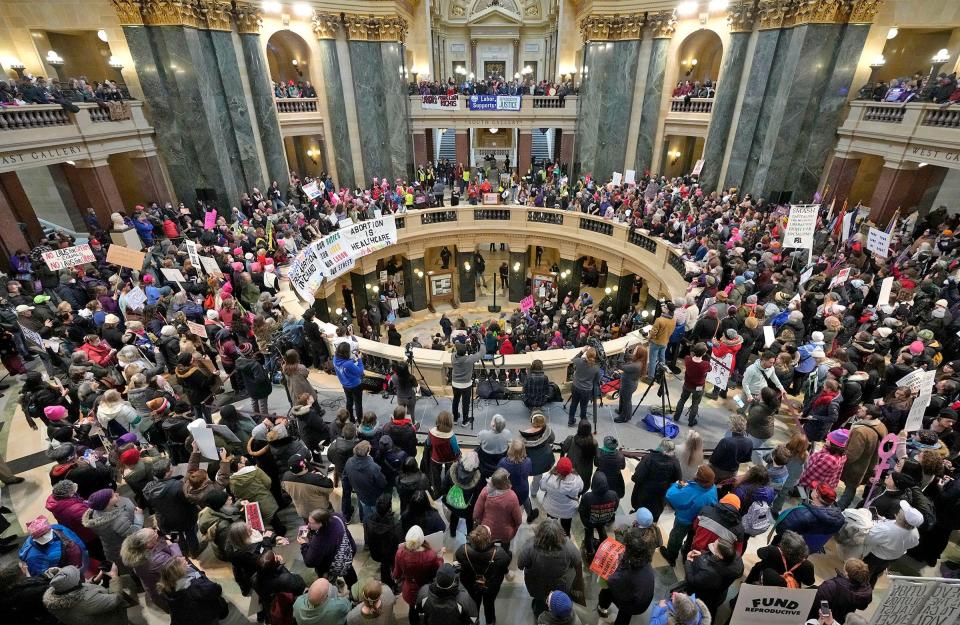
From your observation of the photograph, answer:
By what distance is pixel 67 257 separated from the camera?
1032 centimetres

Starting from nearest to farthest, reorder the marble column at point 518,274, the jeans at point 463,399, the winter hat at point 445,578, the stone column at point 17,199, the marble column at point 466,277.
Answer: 1. the winter hat at point 445,578
2. the jeans at point 463,399
3. the stone column at point 17,199
4. the marble column at point 518,274
5. the marble column at point 466,277

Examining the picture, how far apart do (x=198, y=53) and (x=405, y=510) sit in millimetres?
17797

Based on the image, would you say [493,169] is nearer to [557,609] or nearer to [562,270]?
[562,270]

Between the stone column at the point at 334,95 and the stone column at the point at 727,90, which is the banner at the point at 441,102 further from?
the stone column at the point at 727,90

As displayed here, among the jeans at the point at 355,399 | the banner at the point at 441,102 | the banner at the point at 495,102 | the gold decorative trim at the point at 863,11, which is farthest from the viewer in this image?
the banner at the point at 441,102

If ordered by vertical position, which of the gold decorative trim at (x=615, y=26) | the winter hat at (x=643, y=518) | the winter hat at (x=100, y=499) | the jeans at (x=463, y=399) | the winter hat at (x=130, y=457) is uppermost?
the gold decorative trim at (x=615, y=26)

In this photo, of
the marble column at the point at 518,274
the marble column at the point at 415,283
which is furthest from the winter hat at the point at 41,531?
the marble column at the point at 518,274

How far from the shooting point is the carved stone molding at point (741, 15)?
16.9 meters

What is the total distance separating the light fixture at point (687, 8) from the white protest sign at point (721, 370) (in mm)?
17529

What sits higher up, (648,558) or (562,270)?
(648,558)

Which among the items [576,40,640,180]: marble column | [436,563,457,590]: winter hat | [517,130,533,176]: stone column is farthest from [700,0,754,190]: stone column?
[436,563,457,590]: winter hat

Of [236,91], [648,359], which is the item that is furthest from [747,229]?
[236,91]

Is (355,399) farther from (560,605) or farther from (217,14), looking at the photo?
(217,14)

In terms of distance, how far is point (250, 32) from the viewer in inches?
695
